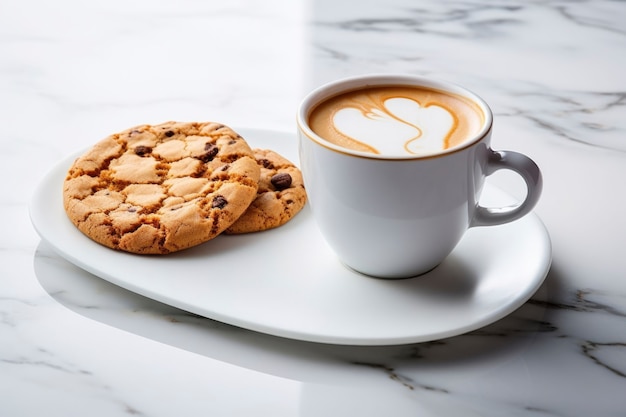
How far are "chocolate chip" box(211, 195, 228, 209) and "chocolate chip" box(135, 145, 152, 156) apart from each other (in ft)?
0.70

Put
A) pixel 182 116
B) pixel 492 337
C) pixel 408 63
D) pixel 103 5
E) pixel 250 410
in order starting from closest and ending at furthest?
pixel 250 410, pixel 492 337, pixel 182 116, pixel 408 63, pixel 103 5

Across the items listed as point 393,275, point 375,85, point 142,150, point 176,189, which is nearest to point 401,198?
point 393,275

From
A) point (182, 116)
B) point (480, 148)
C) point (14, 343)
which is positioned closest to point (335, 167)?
point (480, 148)

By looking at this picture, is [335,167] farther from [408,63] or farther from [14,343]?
[408,63]

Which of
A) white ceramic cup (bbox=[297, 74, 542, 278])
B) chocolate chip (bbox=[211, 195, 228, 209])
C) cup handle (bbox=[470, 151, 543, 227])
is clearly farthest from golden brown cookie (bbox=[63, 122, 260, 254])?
cup handle (bbox=[470, 151, 543, 227])

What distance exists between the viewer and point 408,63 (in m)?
1.97

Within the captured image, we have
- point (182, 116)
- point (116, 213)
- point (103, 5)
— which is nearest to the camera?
point (116, 213)

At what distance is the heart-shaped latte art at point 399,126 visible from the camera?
1064mm

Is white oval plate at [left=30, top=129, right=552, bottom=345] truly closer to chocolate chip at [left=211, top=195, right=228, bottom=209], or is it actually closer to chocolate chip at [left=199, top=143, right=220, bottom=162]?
chocolate chip at [left=211, top=195, right=228, bottom=209]

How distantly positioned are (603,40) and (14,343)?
1.63 meters

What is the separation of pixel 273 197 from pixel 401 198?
0.95 feet

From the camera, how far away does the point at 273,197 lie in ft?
4.08

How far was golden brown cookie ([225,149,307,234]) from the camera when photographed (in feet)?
3.94


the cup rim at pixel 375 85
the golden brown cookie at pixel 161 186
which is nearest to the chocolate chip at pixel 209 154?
the golden brown cookie at pixel 161 186
